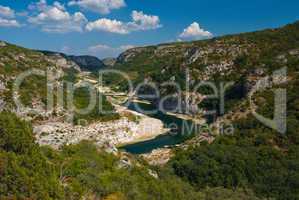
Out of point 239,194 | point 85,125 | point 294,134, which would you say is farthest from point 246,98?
point 239,194

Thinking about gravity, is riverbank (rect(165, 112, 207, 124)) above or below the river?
above

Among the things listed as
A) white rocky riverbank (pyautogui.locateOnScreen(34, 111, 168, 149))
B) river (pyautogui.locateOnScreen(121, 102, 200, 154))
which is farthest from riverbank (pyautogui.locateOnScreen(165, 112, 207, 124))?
white rocky riverbank (pyautogui.locateOnScreen(34, 111, 168, 149))

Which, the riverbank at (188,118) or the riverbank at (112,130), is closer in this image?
the riverbank at (112,130)

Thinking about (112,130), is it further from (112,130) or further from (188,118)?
(188,118)

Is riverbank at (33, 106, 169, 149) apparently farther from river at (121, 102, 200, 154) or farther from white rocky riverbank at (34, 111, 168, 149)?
river at (121, 102, 200, 154)

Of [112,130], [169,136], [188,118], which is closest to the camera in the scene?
[112,130]

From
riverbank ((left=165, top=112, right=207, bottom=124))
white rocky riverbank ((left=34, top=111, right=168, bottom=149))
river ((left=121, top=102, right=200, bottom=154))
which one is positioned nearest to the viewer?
white rocky riverbank ((left=34, top=111, right=168, bottom=149))

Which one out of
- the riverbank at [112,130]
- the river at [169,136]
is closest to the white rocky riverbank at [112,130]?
the riverbank at [112,130]

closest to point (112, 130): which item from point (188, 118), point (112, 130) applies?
point (112, 130)

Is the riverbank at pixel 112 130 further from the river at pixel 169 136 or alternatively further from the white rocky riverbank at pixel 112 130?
the river at pixel 169 136
